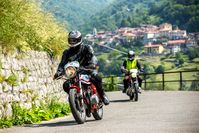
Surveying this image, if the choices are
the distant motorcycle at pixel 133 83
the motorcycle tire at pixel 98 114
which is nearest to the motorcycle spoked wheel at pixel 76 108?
the motorcycle tire at pixel 98 114

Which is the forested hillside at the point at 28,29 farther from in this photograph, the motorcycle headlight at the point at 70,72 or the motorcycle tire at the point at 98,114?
→ the motorcycle tire at the point at 98,114

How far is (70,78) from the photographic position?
1048cm

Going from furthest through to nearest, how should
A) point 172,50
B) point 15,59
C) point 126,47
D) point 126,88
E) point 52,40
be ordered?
point 126,47, point 172,50, point 126,88, point 52,40, point 15,59

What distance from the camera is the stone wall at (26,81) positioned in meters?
11.4

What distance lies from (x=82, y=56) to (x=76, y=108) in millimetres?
1250

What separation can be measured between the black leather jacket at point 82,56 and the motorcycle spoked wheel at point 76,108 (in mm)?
840

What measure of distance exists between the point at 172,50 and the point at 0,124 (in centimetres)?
17359

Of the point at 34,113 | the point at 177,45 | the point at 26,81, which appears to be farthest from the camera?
the point at 177,45

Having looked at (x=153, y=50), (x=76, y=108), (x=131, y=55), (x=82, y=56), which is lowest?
(x=76, y=108)

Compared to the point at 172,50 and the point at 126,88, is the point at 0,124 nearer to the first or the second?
the point at 126,88

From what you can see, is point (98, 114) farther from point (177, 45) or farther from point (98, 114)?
point (177, 45)

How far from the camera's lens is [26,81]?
42.7ft

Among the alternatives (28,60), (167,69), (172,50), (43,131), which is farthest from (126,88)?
(172,50)

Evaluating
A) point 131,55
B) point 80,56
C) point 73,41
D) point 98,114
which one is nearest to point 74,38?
point 73,41
